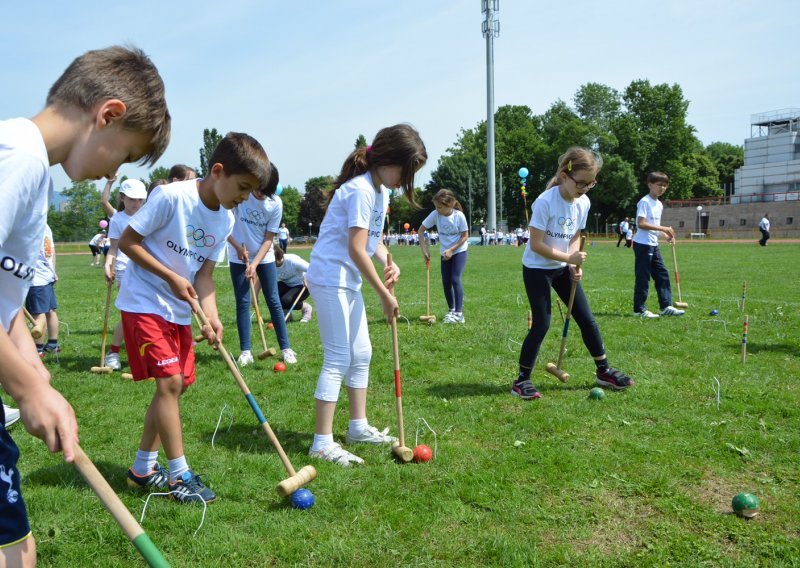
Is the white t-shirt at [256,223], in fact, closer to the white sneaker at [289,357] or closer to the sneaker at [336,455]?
the white sneaker at [289,357]

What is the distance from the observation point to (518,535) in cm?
333

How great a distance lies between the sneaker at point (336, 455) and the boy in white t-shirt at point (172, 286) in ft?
2.66

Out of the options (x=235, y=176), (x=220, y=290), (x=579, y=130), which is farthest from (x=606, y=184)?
(x=235, y=176)

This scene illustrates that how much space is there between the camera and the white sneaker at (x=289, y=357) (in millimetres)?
7461

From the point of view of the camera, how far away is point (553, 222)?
5.77 meters

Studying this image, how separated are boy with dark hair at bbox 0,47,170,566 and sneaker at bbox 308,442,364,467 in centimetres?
239

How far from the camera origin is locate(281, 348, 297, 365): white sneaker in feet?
24.5

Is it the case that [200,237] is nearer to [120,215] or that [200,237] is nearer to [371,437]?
[371,437]

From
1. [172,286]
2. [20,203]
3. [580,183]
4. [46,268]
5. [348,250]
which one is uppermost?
[580,183]

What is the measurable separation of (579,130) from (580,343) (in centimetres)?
6403

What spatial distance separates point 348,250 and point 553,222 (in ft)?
7.74

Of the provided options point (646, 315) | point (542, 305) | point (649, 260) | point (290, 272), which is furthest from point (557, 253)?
point (290, 272)

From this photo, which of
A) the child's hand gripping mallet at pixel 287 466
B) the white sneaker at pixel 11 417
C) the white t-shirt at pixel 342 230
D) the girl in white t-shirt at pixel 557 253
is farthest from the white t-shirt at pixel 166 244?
the girl in white t-shirt at pixel 557 253

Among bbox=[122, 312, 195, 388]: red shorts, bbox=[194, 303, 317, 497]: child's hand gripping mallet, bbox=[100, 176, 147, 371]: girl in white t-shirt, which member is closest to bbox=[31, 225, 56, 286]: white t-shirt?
bbox=[100, 176, 147, 371]: girl in white t-shirt
